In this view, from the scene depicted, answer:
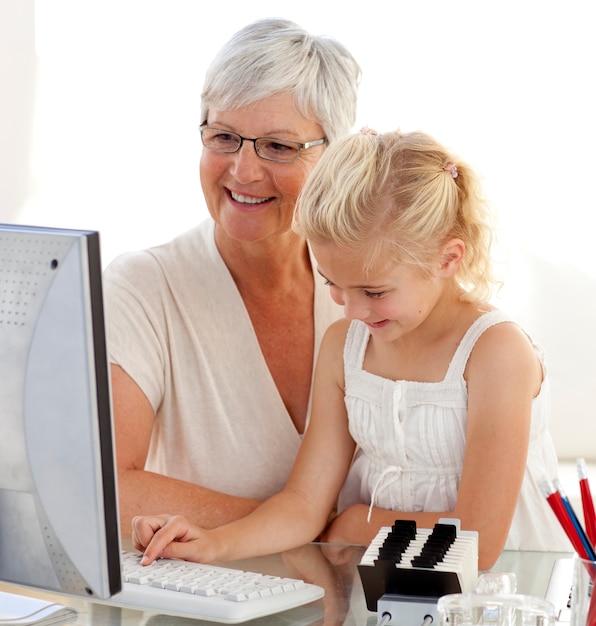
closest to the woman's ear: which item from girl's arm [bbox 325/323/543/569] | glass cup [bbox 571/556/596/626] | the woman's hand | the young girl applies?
the young girl

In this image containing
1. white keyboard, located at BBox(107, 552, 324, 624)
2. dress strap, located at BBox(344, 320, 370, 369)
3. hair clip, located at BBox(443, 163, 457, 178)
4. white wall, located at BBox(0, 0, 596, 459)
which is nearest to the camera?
white keyboard, located at BBox(107, 552, 324, 624)

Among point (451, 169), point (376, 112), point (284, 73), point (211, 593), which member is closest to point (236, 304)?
point (284, 73)

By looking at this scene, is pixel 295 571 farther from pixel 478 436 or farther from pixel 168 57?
pixel 168 57

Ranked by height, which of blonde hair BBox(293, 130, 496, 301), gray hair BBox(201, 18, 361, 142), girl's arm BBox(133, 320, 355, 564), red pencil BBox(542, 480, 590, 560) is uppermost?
gray hair BBox(201, 18, 361, 142)

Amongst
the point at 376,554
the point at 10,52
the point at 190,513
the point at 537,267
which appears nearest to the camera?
the point at 376,554

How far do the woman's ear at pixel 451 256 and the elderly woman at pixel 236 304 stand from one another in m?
0.36

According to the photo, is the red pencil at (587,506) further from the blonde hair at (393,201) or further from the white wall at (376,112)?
the white wall at (376,112)

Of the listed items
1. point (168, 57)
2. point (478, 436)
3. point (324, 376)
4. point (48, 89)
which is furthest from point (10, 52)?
point (478, 436)

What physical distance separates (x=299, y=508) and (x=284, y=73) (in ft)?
2.33

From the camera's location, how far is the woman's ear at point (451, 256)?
151 centimetres

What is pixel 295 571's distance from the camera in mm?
1339

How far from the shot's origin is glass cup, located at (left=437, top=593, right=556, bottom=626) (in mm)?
901

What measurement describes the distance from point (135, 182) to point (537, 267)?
4.46 ft

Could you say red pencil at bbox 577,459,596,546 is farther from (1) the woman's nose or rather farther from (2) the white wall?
(2) the white wall
